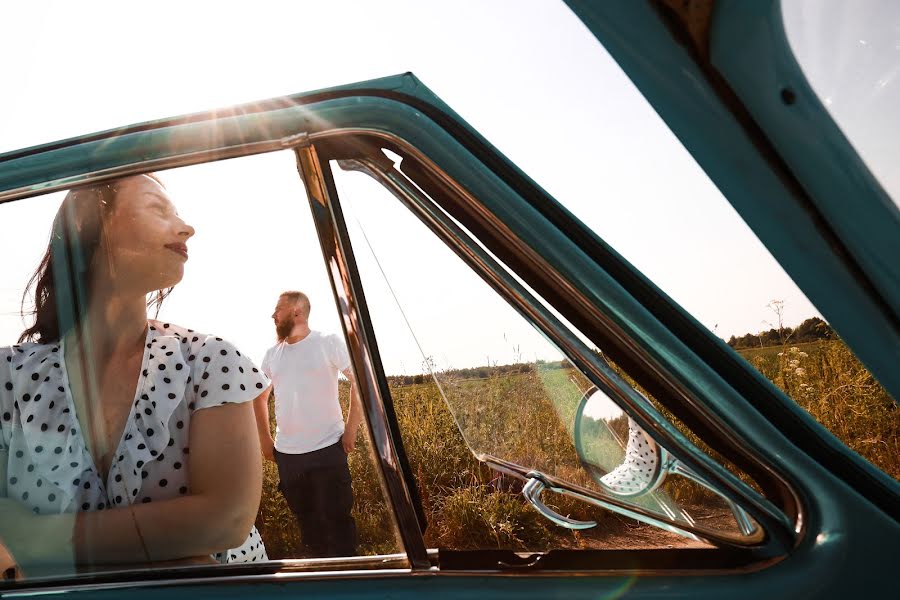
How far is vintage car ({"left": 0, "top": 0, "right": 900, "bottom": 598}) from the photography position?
0.89 m

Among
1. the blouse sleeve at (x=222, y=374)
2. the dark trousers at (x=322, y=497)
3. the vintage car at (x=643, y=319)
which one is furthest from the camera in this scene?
the blouse sleeve at (x=222, y=374)

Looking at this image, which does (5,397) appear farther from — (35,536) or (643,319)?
(643,319)

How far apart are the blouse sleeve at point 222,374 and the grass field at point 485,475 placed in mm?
190

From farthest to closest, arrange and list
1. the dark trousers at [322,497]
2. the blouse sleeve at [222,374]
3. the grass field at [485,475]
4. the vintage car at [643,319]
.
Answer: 1. the blouse sleeve at [222,374]
2. the dark trousers at [322,497]
3. the grass field at [485,475]
4. the vintage car at [643,319]

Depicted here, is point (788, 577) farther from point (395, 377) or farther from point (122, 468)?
point (122, 468)

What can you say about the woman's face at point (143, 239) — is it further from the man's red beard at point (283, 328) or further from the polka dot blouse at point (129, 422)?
the man's red beard at point (283, 328)

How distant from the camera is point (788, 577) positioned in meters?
0.86

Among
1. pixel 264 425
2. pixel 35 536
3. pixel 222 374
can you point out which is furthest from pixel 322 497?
pixel 35 536

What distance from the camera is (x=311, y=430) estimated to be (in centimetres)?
132

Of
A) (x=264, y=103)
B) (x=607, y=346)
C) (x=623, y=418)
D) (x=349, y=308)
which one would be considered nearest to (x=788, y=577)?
(x=623, y=418)

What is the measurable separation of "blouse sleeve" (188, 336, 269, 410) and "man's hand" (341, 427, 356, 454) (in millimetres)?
235

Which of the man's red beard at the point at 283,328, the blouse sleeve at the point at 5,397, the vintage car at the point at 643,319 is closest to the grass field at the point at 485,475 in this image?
the vintage car at the point at 643,319

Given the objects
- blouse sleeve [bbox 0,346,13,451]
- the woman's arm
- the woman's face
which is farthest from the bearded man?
blouse sleeve [bbox 0,346,13,451]

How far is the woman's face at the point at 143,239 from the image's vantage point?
1198 mm
